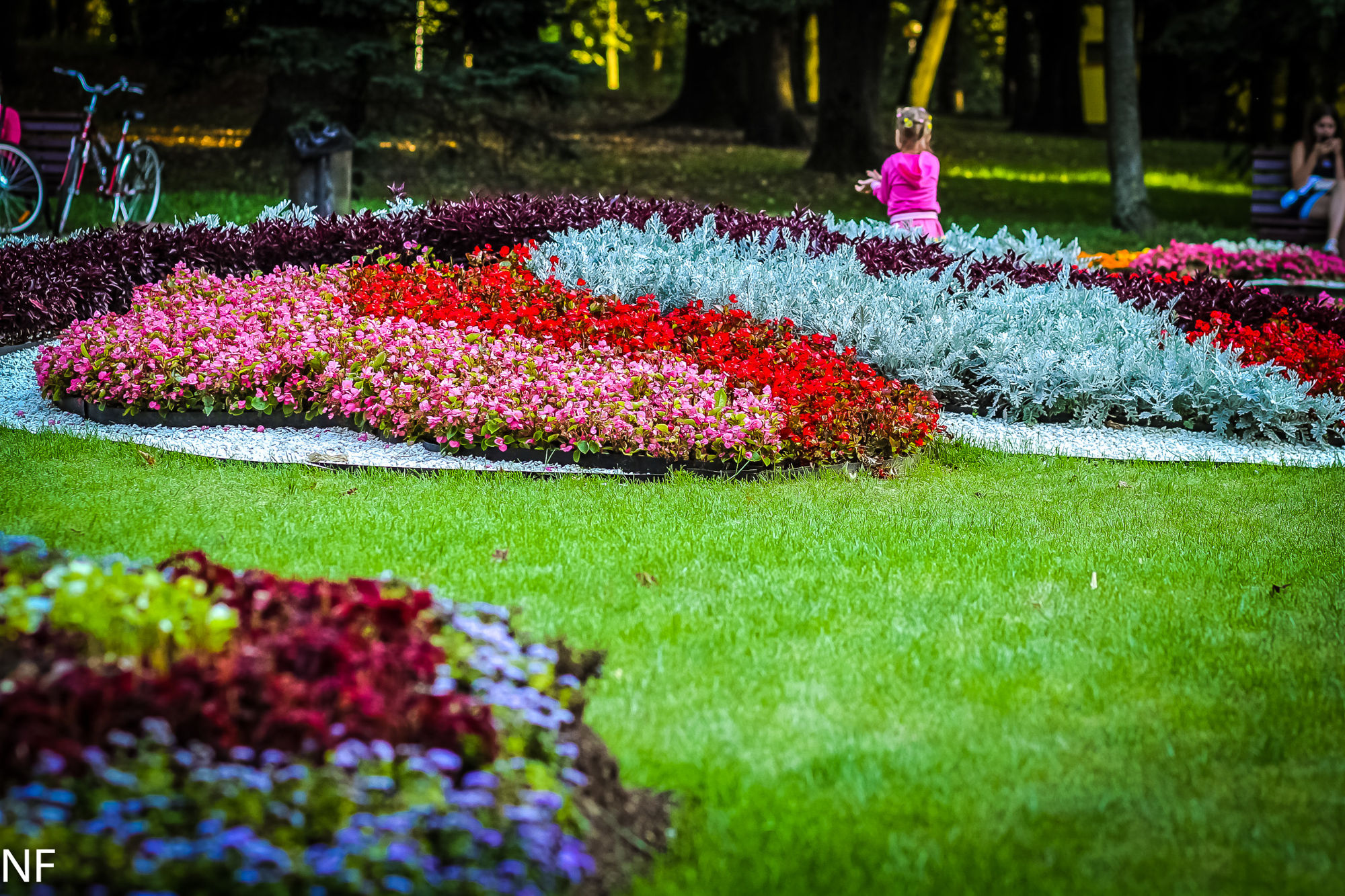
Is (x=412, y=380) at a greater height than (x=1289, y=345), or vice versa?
(x=1289, y=345)

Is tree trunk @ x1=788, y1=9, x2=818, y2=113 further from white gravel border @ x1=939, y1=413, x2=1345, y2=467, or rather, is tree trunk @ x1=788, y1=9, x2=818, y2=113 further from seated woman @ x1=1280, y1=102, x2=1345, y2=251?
white gravel border @ x1=939, y1=413, x2=1345, y2=467

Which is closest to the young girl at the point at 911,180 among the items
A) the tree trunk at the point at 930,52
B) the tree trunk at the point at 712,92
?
the tree trunk at the point at 930,52

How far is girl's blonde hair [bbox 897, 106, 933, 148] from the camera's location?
984 centimetres

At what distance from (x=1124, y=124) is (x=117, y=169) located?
42.5 feet

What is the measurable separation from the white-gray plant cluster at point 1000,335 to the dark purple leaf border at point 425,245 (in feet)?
1.01

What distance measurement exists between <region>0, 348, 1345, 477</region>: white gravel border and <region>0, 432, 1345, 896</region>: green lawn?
0.23 metres

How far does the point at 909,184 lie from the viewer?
406 inches

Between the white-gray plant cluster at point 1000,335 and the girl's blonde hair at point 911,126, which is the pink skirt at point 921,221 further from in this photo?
the white-gray plant cluster at point 1000,335

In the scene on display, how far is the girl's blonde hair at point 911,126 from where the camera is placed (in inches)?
388

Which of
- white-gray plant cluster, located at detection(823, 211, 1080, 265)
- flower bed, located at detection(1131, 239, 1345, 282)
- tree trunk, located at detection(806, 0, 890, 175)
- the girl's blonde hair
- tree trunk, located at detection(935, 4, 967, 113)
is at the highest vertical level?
tree trunk, located at detection(935, 4, 967, 113)

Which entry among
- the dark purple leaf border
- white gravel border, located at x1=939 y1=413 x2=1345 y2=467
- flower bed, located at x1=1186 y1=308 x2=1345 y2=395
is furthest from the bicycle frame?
flower bed, located at x1=1186 y1=308 x2=1345 y2=395

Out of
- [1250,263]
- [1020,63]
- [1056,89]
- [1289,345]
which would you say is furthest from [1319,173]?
[1020,63]

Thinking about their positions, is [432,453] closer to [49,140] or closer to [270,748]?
[270,748]

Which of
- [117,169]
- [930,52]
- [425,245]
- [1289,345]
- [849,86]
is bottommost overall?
[1289,345]
